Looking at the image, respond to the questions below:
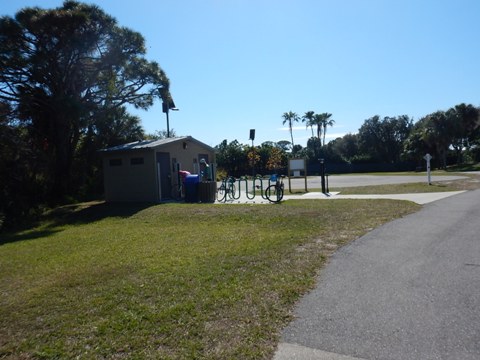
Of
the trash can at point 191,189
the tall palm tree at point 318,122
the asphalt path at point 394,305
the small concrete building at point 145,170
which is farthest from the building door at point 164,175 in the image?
the tall palm tree at point 318,122

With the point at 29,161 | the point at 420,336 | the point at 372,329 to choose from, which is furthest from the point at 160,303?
the point at 29,161

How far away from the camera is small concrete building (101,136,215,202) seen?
18.0 metres

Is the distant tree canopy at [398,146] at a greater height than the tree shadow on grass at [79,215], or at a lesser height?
greater

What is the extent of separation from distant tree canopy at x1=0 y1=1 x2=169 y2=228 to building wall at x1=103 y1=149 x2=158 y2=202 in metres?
3.73

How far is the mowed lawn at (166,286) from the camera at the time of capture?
3758 millimetres

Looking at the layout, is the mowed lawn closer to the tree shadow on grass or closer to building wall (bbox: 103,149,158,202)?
the tree shadow on grass

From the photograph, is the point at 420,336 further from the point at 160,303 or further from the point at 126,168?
the point at 126,168

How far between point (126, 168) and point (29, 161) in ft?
22.5

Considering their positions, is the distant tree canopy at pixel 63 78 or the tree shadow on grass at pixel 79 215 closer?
the tree shadow on grass at pixel 79 215

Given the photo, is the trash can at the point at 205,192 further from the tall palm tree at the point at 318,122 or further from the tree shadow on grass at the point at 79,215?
the tall palm tree at the point at 318,122

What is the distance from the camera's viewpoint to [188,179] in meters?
17.3

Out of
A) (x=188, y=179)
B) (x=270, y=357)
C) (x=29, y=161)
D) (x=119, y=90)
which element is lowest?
(x=270, y=357)

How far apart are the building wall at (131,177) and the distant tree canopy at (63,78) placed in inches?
147

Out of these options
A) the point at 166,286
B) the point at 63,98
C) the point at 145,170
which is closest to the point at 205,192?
the point at 145,170
